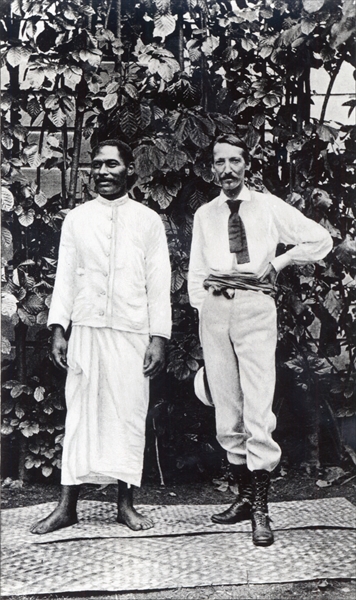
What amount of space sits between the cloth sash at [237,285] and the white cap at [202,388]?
1.34ft

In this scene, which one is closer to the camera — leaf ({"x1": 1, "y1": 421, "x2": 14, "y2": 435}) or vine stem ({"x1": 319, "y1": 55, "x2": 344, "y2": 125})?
vine stem ({"x1": 319, "y1": 55, "x2": 344, "y2": 125})

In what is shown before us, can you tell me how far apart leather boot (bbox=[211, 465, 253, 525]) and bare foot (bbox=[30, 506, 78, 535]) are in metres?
0.64

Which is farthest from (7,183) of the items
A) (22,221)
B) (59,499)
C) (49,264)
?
(59,499)

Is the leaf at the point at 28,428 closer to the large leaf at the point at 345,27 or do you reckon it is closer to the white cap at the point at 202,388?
the white cap at the point at 202,388

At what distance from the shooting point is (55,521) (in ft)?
10.9

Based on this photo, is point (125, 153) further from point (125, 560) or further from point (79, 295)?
point (125, 560)

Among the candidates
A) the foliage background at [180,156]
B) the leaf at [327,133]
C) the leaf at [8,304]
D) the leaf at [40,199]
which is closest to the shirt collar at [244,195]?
→ the foliage background at [180,156]

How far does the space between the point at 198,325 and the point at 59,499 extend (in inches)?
40.2

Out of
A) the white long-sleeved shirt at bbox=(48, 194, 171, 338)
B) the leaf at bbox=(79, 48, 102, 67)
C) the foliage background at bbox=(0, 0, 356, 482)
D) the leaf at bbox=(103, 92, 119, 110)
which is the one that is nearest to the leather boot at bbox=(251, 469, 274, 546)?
the foliage background at bbox=(0, 0, 356, 482)

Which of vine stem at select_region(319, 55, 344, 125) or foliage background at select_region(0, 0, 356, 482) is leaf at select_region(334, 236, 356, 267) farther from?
vine stem at select_region(319, 55, 344, 125)

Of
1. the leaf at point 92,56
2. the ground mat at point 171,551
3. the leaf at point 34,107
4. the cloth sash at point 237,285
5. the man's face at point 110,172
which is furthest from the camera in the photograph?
the leaf at point 34,107

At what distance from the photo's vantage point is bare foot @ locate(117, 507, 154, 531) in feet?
10.9

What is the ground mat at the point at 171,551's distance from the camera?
3.04 m

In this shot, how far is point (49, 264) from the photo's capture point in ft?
11.6
